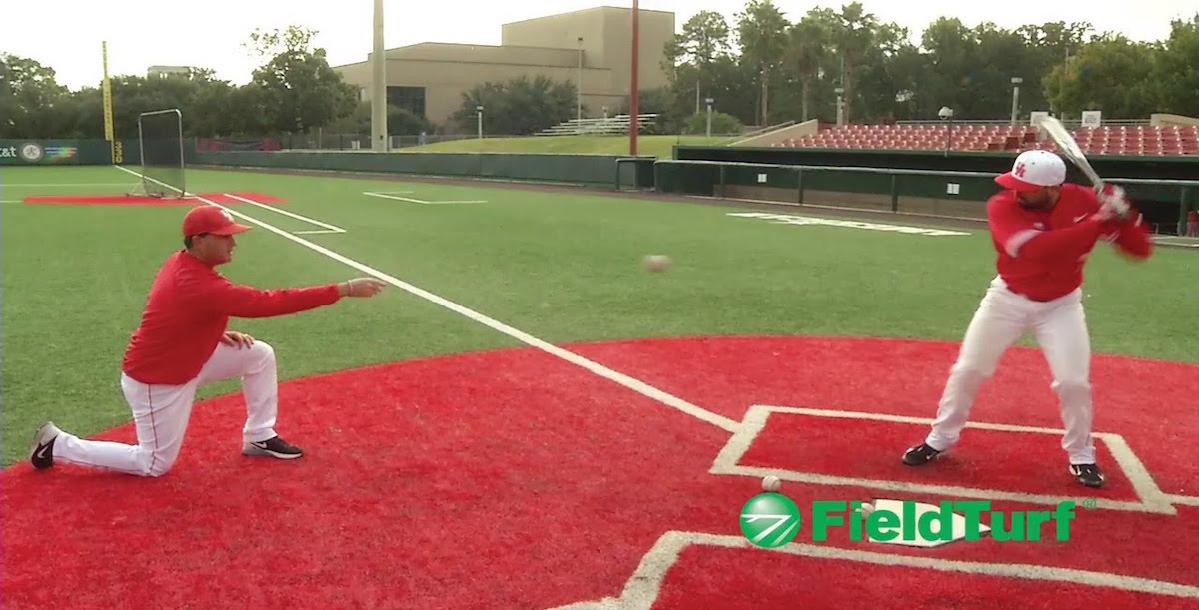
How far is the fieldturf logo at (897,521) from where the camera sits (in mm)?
4383

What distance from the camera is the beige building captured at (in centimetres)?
10662

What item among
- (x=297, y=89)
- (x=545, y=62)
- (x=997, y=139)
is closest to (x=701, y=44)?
(x=545, y=62)

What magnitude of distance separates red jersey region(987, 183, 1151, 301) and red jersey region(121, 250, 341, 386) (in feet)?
10.9

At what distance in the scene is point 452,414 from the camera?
6352 millimetres

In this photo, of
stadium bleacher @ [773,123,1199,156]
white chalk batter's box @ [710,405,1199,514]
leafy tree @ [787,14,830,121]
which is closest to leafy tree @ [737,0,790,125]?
leafy tree @ [787,14,830,121]

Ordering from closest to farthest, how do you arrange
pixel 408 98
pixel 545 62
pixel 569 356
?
1. pixel 569 356
2. pixel 408 98
3. pixel 545 62

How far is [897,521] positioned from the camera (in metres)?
4.57

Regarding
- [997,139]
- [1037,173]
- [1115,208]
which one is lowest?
[1115,208]

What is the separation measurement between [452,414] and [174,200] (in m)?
23.7

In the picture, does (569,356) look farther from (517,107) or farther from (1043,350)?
(517,107)

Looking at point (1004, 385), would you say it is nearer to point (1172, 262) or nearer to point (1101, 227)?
point (1101, 227)

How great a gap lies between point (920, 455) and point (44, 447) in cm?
446

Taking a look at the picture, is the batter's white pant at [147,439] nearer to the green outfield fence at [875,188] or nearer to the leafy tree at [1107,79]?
the green outfield fence at [875,188]

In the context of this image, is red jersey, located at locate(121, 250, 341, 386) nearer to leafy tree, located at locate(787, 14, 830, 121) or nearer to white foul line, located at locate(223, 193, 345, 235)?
white foul line, located at locate(223, 193, 345, 235)
